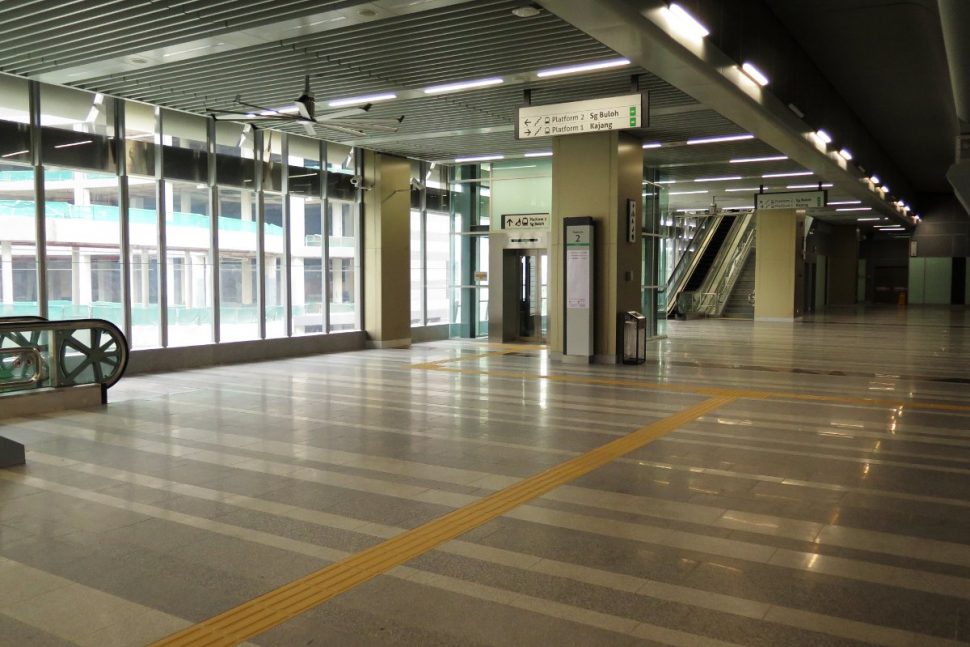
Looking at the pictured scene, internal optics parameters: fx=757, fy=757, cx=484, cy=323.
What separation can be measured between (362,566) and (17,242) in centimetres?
925

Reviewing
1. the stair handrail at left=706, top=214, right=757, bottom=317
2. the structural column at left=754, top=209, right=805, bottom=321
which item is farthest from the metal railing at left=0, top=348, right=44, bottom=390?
the stair handrail at left=706, top=214, right=757, bottom=317

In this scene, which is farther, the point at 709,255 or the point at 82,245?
the point at 709,255

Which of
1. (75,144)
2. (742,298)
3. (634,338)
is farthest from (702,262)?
(75,144)

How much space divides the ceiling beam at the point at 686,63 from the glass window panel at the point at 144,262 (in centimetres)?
812

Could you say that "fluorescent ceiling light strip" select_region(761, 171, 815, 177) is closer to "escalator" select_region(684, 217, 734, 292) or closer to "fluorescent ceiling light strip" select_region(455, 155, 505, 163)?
"fluorescent ceiling light strip" select_region(455, 155, 505, 163)

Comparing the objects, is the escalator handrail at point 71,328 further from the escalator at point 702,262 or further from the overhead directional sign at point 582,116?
the escalator at point 702,262

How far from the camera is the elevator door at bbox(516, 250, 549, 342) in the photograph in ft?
58.0

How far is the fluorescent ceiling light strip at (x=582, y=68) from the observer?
9.34 meters

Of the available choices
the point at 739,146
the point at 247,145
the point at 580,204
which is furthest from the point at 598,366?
the point at 247,145

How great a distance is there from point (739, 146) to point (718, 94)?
233 inches

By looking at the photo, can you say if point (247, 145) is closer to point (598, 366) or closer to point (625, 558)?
point (598, 366)

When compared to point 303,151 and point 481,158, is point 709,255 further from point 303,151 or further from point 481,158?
point 303,151

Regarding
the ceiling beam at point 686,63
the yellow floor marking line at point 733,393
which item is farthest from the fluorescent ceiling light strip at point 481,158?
the yellow floor marking line at point 733,393

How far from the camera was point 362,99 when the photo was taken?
1162cm
